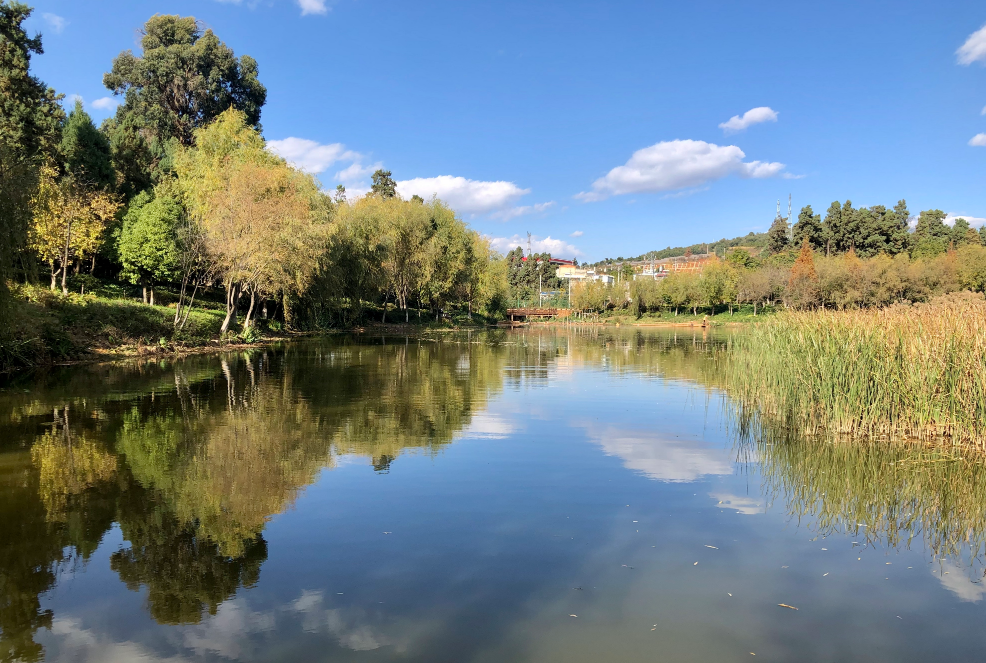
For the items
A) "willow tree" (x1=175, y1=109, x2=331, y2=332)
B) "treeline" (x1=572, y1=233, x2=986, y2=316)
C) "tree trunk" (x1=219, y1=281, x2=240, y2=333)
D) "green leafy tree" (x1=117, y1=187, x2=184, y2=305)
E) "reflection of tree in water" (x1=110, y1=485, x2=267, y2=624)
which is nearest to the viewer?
"reflection of tree in water" (x1=110, y1=485, x2=267, y2=624)

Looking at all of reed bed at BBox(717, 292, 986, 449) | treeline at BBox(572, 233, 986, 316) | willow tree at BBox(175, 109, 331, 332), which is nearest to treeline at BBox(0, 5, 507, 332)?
willow tree at BBox(175, 109, 331, 332)

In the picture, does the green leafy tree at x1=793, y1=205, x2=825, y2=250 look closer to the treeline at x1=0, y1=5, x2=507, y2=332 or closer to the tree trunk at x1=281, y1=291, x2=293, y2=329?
the treeline at x1=0, y1=5, x2=507, y2=332

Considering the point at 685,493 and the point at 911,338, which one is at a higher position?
the point at 911,338

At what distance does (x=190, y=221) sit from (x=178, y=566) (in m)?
30.4

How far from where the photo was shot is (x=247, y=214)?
30.8 metres

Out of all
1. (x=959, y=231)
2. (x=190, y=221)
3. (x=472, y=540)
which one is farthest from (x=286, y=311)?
(x=959, y=231)

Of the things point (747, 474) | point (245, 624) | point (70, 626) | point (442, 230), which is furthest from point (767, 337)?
point (442, 230)

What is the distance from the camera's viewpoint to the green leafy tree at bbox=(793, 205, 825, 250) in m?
95.4

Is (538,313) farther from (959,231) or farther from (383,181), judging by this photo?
(959,231)

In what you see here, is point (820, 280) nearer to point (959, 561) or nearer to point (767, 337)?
point (767, 337)

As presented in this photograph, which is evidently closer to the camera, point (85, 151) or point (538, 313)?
point (85, 151)

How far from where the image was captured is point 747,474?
32.1 ft

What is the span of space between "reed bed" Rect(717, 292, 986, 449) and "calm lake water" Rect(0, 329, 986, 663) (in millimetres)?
675

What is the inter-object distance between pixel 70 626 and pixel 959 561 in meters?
8.53
